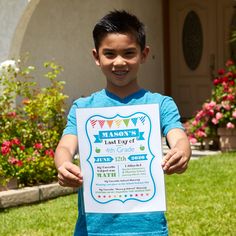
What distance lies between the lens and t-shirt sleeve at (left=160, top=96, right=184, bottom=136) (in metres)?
2.51

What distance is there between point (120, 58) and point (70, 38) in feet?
29.7

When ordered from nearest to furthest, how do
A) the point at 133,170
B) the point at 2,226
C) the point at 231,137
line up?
the point at 133,170, the point at 2,226, the point at 231,137

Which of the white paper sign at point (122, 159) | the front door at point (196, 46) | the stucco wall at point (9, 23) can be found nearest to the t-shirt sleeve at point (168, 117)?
the white paper sign at point (122, 159)

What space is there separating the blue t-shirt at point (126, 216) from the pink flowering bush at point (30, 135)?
3.80 metres

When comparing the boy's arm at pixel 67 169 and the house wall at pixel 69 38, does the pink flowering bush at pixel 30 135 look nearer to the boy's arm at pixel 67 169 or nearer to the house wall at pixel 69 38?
the house wall at pixel 69 38

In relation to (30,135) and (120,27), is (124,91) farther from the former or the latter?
(30,135)

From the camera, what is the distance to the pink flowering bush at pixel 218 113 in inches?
372

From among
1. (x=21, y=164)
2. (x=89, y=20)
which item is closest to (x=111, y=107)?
(x=21, y=164)

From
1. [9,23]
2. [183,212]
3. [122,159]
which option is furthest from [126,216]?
[9,23]

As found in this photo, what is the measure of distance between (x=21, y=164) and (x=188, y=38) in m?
7.87

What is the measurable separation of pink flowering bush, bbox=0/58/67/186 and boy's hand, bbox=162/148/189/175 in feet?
13.5

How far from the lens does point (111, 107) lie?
2424 mm

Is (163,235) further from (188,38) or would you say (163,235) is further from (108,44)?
(188,38)

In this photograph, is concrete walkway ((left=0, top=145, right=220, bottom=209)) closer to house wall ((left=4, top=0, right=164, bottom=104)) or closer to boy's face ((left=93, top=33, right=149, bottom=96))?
boy's face ((left=93, top=33, right=149, bottom=96))
